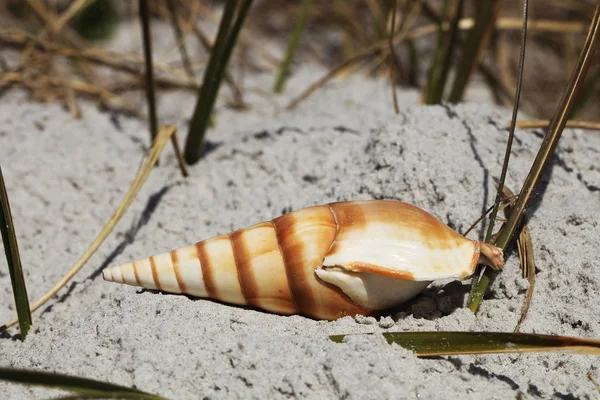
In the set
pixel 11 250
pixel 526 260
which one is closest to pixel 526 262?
pixel 526 260

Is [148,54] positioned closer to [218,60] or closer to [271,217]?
[218,60]

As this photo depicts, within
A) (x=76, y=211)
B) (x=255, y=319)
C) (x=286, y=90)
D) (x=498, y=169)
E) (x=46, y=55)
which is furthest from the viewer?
(x=286, y=90)

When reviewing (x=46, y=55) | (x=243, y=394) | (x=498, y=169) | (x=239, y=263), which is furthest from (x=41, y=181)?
(x=498, y=169)

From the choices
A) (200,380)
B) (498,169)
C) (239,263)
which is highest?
(498,169)

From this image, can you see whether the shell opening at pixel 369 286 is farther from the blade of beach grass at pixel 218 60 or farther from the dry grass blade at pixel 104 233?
the blade of beach grass at pixel 218 60

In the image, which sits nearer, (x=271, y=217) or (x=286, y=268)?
(x=286, y=268)

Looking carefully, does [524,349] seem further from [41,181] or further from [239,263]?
[41,181]

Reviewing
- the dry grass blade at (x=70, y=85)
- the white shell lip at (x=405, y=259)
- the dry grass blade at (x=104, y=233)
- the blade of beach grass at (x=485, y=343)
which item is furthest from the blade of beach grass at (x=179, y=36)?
the blade of beach grass at (x=485, y=343)
